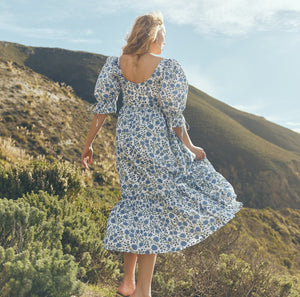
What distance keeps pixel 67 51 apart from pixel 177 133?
5951 centimetres

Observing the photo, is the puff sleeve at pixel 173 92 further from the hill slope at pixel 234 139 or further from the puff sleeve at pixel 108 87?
the hill slope at pixel 234 139

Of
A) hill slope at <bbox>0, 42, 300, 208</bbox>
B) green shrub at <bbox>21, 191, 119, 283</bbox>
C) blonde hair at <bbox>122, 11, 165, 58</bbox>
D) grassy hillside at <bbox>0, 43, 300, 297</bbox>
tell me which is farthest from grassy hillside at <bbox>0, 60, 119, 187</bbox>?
blonde hair at <bbox>122, 11, 165, 58</bbox>

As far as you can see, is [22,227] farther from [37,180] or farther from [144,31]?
[37,180]

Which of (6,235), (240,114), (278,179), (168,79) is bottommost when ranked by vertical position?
(278,179)

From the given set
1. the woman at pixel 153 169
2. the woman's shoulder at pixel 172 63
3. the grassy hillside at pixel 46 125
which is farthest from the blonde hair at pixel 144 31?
the grassy hillside at pixel 46 125

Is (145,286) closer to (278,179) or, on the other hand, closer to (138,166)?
(138,166)

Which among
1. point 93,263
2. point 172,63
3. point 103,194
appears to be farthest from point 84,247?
point 103,194

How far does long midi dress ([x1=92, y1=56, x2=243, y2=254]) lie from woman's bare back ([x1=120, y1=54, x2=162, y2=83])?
38 mm

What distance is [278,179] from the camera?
115 ft

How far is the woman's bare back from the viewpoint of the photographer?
9.57ft

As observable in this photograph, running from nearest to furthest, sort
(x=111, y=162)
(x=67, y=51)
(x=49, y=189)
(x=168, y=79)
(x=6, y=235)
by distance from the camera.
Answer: (x=168, y=79) < (x=6, y=235) < (x=49, y=189) < (x=111, y=162) < (x=67, y=51)

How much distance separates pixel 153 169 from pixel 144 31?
124 centimetres

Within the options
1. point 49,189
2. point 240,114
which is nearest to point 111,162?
point 49,189

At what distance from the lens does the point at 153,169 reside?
2.77 meters
